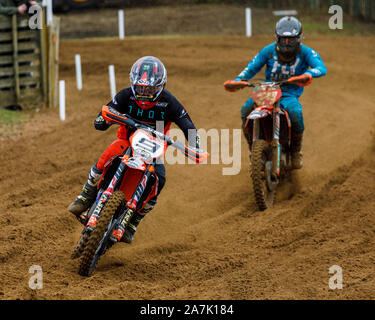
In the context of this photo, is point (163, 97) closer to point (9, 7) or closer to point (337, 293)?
point (337, 293)

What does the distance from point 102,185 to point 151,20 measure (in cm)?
2026

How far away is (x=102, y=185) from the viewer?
6.30 meters

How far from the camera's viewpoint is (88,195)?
644 centimetres

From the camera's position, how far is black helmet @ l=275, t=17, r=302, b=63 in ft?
26.3

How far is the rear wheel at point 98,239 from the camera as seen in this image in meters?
5.59

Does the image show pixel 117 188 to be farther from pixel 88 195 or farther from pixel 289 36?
pixel 289 36

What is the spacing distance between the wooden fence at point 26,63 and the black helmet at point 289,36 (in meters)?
7.10

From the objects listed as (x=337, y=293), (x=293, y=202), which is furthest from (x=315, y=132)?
(x=337, y=293)

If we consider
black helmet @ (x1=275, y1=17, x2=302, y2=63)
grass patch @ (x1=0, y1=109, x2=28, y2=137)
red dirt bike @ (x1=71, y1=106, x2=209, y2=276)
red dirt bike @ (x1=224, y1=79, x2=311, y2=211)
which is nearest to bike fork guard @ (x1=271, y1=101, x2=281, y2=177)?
red dirt bike @ (x1=224, y1=79, x2=311, y2=211)
